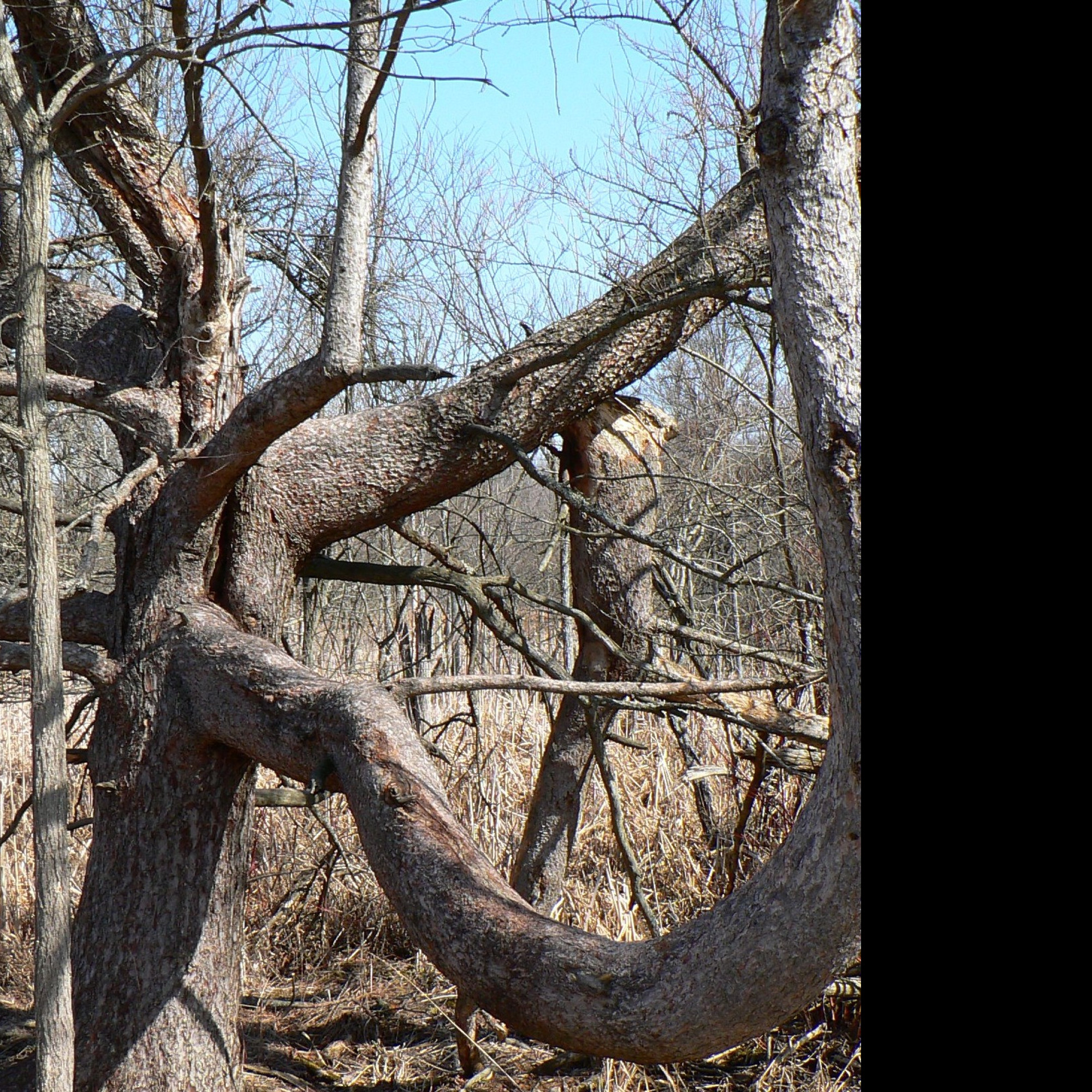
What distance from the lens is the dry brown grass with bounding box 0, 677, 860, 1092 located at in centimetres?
456

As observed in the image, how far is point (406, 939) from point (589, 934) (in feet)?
14.7

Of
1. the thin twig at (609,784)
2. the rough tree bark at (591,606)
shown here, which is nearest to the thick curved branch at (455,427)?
the rough tree bark at (591,606)

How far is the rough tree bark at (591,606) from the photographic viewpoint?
4.99 meters

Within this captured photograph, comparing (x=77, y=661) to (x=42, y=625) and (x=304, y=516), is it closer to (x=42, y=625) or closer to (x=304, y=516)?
(x=304, y=516)

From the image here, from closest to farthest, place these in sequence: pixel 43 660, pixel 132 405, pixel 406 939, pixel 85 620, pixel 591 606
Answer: pixel 43 660 < pixel 132 405 < pixel 85 620 < pixel 591 606 < pixel 406 939

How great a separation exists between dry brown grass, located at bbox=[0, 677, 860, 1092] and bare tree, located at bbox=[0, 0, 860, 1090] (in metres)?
1.01

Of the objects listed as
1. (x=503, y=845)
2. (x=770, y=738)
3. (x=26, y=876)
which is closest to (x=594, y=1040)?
(x=770, y=738)

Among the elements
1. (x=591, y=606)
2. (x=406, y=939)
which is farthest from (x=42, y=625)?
(x=406, y=939)

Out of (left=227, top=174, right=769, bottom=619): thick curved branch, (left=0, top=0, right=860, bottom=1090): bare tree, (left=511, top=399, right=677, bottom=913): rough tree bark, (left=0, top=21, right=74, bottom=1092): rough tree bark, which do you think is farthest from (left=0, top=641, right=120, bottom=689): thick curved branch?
(left=511, top=399, right=677, bottom=913): rough tree bark

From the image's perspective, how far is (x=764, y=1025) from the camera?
1904 mm

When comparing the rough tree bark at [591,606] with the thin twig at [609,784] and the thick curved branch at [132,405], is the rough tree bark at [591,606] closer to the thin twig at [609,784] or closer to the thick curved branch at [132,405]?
the thin twig at [609,784]

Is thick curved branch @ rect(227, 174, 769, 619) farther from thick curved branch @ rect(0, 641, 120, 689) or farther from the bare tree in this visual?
thick curved branch @ rect(0, 641, 120, 689)

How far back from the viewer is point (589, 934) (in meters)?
2.15
